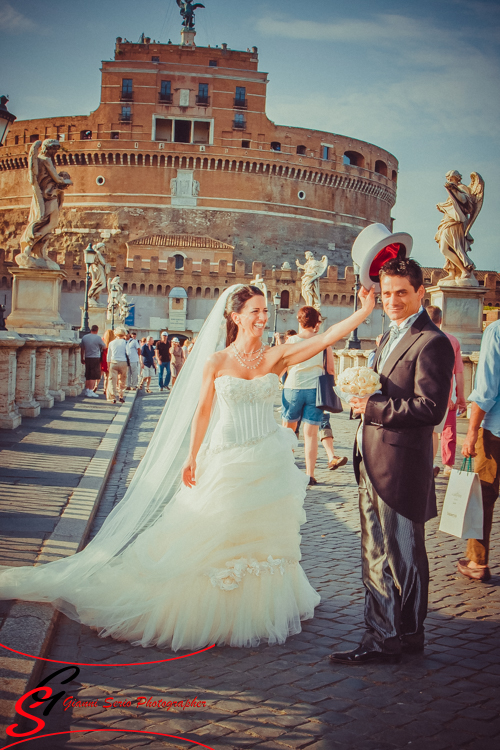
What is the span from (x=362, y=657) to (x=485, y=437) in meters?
1.55

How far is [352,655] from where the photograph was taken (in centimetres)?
271

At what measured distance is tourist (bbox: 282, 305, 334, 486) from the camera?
6254 millimetres

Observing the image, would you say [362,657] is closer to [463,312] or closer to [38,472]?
[38,472]

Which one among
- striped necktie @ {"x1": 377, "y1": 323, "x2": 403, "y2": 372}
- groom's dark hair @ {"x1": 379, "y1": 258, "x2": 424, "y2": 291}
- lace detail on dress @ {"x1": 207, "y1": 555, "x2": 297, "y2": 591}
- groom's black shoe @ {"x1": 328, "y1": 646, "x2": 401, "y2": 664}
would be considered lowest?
groom's black shoe @ {"x1": 328, "y1": 646, "x2": 401, "y2": 664}

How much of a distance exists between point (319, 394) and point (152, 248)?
4280cm

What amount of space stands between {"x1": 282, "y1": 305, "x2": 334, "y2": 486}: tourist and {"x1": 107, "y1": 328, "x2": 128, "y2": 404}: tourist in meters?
6.65

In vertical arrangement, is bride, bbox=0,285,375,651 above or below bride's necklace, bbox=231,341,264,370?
below

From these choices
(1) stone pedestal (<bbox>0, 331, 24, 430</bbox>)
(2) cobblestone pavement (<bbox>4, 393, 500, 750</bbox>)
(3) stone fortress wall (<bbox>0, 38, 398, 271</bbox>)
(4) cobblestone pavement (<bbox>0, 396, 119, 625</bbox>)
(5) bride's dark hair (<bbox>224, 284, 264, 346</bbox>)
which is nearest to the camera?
(2) cobblestone pavement (<bbox>4, 393, 500, 750</bbox>)

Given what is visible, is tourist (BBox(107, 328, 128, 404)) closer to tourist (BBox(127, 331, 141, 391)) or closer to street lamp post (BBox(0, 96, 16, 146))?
tourist (BBox(127, 331, 141, 391))

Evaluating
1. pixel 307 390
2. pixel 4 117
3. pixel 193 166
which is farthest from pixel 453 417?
pixel 193 166

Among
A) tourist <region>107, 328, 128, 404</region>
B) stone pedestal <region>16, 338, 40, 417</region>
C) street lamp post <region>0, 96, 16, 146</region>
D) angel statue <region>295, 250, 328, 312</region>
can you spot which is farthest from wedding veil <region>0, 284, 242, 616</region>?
angel statue <region>295, 250, 328, 312</region>

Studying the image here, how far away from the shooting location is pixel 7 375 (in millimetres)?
7352

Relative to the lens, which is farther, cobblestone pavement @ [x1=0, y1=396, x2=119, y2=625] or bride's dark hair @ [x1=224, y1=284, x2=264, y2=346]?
cobblestone pavement @ [x1=0, y1=396, x2=119, y2=625]

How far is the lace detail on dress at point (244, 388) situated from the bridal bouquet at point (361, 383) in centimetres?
49
